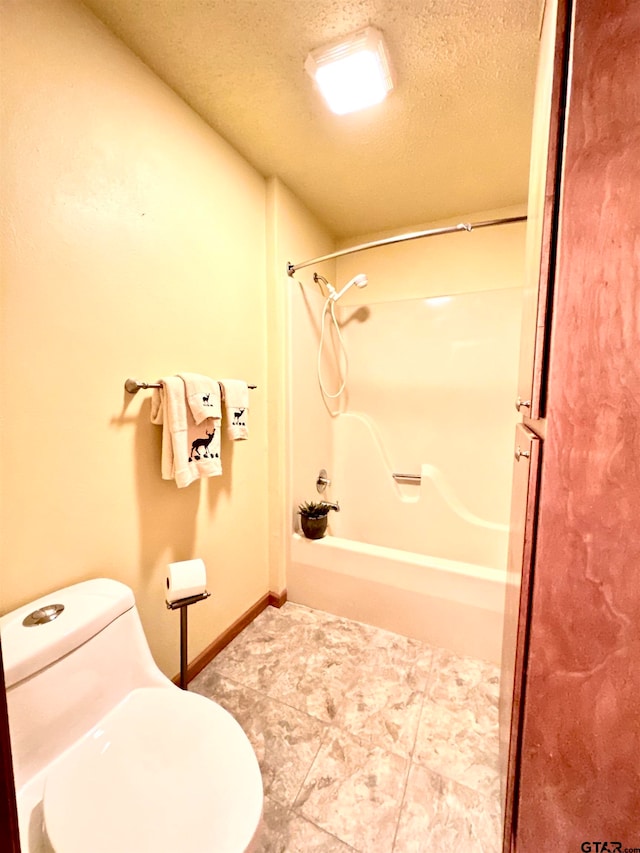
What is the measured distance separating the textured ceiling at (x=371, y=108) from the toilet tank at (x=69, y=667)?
1778 mm

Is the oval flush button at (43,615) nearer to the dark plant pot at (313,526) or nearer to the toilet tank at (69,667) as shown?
the toilet tank at (69,667)

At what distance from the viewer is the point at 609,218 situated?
54 cm

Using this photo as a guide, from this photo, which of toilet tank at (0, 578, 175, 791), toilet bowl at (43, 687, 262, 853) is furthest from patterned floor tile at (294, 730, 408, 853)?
toilet tank at (0, 578, 175, 791)

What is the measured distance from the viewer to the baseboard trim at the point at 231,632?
4.87 ft

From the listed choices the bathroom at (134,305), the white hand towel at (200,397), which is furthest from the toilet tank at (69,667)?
the white hand towel at (200,397)

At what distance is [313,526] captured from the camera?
192cm

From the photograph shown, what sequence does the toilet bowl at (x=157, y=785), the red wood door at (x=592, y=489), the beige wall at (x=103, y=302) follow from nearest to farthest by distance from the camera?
the red wood door at (x=592, y=489) → the toilet bowl at (x=157, y=785) → the beige wall at (x=103, y=302)

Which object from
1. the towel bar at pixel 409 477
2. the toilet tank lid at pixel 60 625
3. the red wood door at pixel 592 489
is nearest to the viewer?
the red wood door at pixel 592 489

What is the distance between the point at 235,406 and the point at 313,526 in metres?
0.85

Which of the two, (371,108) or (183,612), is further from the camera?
(371,108)

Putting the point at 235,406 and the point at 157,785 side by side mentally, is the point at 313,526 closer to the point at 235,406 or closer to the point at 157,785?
the point at 235,406

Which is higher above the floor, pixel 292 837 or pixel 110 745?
pixel 110 745

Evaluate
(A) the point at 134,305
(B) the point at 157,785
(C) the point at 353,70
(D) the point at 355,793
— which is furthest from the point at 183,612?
(C) the point at 353,70

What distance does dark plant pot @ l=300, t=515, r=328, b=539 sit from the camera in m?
1.92
